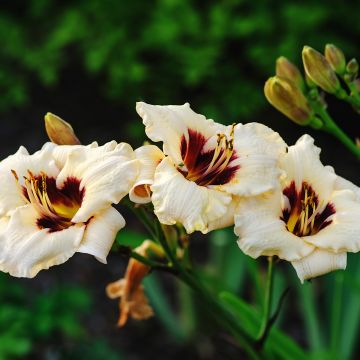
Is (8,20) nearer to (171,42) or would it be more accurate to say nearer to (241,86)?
(171,42)

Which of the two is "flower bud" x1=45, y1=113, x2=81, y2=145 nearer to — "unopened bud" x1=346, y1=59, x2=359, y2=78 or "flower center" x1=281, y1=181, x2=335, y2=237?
"flower center" x1=281, y1=181, x2=335, y2=237

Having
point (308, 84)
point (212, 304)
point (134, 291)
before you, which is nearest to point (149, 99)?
point (308, 84)

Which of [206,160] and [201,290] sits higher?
[206,160]

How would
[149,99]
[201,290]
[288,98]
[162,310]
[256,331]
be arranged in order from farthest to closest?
[149,99] < [162,310] < [256,331] < [288,98] < [201,290]

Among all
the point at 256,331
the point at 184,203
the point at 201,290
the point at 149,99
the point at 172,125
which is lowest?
the point at 256,331

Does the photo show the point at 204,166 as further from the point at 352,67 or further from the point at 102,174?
A: the point at 352,67

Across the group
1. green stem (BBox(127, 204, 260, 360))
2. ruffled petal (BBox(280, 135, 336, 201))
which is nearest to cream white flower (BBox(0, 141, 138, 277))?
green stem (BBox(127, 204, 260, 360))
